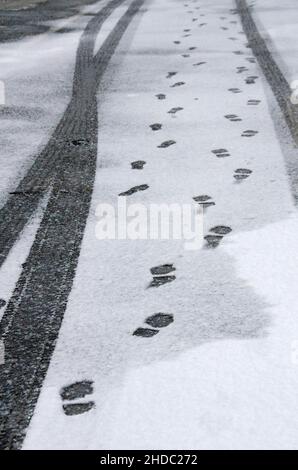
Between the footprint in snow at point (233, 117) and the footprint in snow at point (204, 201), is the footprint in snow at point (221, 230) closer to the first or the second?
the footprint in snow at point (204, 201)

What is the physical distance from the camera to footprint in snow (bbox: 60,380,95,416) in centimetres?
272

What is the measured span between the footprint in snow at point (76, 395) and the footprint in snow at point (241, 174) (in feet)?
8.09

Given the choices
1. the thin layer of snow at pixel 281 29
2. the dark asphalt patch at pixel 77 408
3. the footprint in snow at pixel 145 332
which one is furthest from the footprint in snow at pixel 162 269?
the thin layer of snow at pixel 281 29

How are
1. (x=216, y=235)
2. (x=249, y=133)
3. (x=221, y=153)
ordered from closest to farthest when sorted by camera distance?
(x=216, y=235), (x=221, y=153), (x=249, y=133)

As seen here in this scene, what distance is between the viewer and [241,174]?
16.5 ft

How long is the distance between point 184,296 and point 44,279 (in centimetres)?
77

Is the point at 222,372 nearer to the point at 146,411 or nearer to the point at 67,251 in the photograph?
the point at 146,411

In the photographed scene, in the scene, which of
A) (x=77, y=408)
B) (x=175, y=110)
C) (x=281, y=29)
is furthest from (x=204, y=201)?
(x=281, y=29)

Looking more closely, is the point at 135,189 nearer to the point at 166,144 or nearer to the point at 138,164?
the point at 138,164

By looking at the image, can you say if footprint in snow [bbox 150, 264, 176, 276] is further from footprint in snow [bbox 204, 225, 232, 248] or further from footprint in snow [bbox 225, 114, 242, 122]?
footprint in snow [bbox 225, 114, 242, 122]

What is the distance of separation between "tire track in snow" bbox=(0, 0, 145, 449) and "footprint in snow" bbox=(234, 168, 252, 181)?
1.03m

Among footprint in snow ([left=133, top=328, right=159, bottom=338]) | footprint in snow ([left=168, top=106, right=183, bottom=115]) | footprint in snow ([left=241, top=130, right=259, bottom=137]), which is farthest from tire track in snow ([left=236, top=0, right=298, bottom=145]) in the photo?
footprint in snow ([left=133, top=328, right=159, bottom=338])
